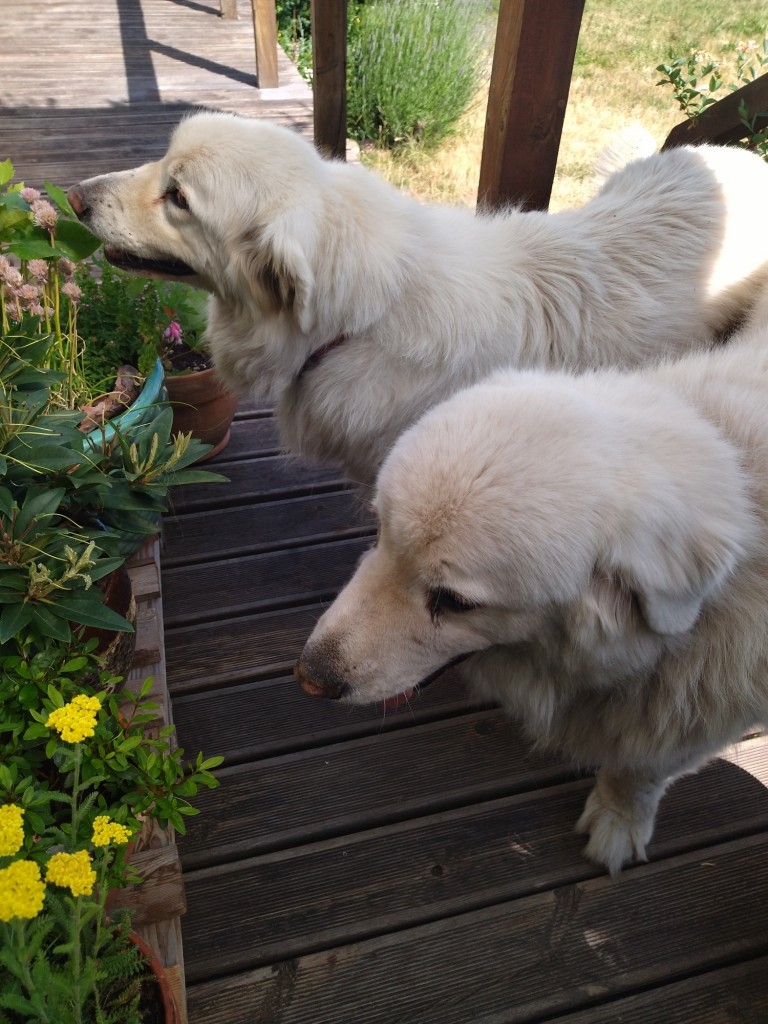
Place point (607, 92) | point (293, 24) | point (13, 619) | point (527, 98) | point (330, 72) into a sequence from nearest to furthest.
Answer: point (13, 619) → point (527, 98) → point (330, 72) → point (607, 92) → point (293, 24)

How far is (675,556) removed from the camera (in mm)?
1134

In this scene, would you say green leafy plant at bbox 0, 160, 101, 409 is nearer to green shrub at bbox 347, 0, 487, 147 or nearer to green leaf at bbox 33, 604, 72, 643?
green leaf at bbox 33, 604, 72, 643

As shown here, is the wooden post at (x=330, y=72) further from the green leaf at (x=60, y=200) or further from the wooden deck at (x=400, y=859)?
the wooden deck at (x=400, y=859)

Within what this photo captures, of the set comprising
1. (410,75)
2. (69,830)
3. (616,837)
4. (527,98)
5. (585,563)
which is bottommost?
(616,837)

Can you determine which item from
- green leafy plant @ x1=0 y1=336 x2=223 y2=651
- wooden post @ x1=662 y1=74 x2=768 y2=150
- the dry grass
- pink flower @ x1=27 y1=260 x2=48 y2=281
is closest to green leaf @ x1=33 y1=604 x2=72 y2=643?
green leafy plant @ x1=0 y1=336 x2=223 y2=651

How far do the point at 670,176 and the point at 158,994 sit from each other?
2464 mm

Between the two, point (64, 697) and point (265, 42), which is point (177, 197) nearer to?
point (64, 697)

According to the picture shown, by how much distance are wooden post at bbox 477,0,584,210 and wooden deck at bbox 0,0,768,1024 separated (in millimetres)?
1403

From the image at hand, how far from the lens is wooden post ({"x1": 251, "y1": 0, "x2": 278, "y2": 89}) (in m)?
5.09

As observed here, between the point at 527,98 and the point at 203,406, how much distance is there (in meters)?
1.47

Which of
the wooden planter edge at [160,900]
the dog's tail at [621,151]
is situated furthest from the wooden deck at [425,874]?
the dog's tail at [621,151]

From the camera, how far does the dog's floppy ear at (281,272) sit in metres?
Answer: 1.80

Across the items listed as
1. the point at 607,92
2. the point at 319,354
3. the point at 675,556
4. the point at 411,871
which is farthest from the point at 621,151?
the point at 607,92

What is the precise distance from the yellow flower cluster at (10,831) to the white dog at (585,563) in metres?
0.58
